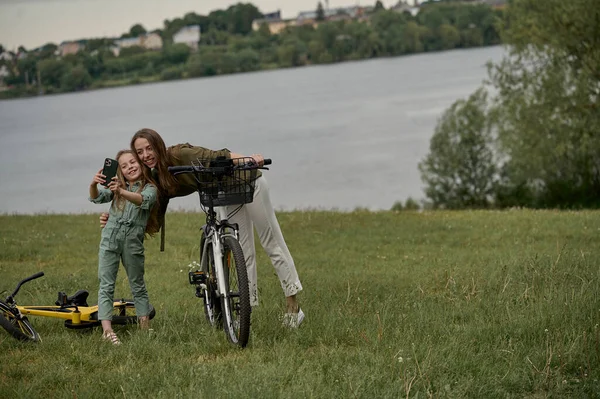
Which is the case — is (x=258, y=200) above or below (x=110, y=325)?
above

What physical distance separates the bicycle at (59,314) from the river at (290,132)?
12167 millimetres

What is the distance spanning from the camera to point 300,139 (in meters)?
76.4

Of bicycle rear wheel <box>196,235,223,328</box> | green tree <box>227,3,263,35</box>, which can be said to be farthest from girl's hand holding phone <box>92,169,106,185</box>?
green tree <box>227,3,263,35</box>

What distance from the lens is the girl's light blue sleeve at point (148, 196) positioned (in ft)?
21.0

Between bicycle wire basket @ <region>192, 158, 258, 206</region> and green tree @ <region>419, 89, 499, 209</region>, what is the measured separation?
45.4 meters

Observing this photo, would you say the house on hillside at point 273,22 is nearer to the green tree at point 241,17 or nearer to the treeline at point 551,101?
the green tree at point 241,17

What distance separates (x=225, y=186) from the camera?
6316mm

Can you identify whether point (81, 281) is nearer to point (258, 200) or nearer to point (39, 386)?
point (258, 200)

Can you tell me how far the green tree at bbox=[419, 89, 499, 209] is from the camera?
5288cm

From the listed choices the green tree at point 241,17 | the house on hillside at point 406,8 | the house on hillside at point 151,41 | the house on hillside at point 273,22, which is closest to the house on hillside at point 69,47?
the house on hillside at point 151,41

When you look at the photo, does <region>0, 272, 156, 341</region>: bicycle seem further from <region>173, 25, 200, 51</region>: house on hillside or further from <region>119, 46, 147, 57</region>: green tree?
<region>173, 25, 200, 51</region>: house on hillside

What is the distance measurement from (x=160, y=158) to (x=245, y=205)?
0.77m

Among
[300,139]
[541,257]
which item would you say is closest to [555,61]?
[541,257]

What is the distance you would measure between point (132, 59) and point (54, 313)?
117733mm
